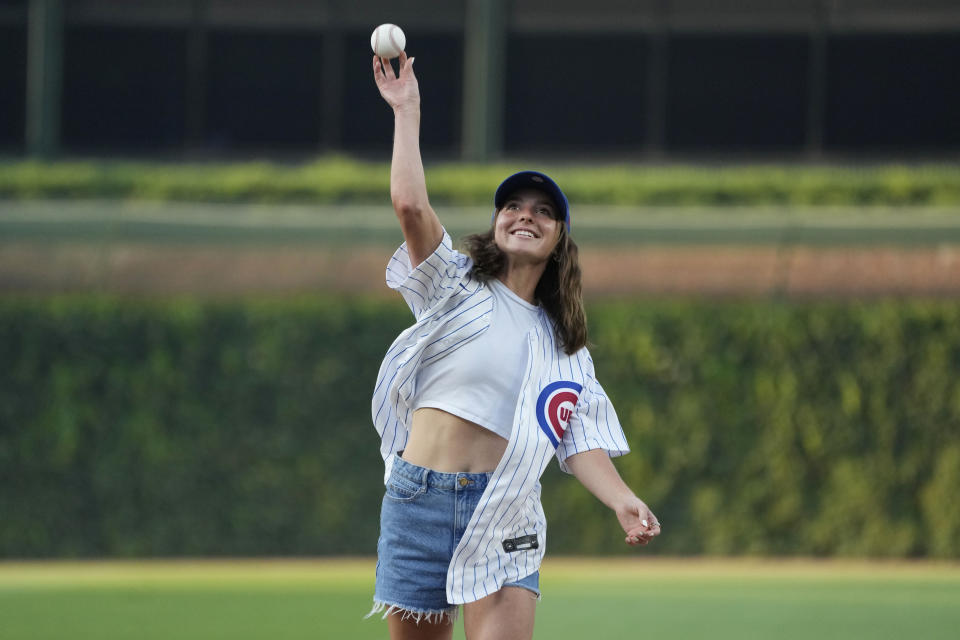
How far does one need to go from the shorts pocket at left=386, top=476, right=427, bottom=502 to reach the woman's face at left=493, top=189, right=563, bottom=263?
766mm

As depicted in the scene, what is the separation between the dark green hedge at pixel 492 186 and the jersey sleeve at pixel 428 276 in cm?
872

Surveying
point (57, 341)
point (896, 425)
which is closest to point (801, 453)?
point (896, 425)

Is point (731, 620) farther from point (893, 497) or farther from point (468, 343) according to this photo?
point (468, 343)

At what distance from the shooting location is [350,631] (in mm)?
7816

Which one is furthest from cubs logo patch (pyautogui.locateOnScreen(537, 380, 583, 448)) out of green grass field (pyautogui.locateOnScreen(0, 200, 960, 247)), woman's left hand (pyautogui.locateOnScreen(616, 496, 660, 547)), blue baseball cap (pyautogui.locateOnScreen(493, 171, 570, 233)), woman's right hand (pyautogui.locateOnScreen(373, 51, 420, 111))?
green grass field (pyautogui.locateOnScreen(0, 200, 960, 247))

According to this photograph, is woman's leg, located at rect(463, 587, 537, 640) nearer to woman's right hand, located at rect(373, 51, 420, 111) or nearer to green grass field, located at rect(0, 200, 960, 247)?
woman's right hand, located at rect(373, 51, 420, 111)

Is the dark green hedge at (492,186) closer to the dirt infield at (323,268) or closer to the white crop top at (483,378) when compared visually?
the dirt infield at (323,268)

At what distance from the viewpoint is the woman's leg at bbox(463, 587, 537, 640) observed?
3766 mm

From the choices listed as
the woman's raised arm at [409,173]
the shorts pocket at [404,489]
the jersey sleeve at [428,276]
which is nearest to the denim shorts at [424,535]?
the shorts pocket at [404,489]

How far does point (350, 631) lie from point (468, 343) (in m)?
4.44

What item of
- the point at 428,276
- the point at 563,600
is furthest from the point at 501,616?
the point at 563,600

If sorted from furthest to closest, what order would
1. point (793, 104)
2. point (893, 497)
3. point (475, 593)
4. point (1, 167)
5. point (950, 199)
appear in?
point (793, 104)
point (1, 167)
point (950, 199)
point (893, 497)
point (475, 593)

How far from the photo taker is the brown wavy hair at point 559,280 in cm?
400

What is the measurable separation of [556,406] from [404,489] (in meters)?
0.52
